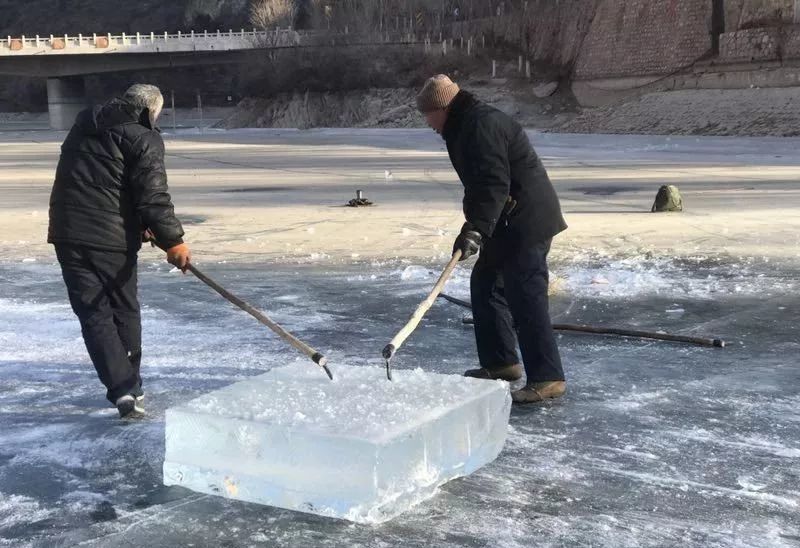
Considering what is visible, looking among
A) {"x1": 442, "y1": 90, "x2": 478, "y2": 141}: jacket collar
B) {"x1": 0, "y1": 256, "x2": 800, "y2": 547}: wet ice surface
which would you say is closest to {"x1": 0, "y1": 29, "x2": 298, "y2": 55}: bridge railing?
{"x1": 0, "y1": 256, "x2": 800, "y2": 547}: wet ice surface

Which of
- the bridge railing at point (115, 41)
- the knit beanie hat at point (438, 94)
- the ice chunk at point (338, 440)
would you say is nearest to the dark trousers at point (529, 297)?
the knit beanie hat at point (438, 94)

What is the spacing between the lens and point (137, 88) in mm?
5176

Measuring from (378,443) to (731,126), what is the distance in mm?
37863

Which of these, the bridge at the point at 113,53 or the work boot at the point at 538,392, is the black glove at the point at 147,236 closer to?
the work boot at the point at 538,392

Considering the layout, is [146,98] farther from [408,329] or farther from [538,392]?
[538,392]

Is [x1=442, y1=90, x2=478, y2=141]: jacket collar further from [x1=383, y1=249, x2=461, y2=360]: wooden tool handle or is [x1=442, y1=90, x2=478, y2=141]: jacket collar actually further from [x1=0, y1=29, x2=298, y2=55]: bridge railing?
[x1=0, y1=29, x2=298, y2=55]: bridge railing

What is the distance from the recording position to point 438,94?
17.5 ft

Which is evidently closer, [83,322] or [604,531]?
[604,531]

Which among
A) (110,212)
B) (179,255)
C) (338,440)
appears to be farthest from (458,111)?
(338,440)

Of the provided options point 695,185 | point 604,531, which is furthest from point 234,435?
point 695,185

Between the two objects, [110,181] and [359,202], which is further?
[359,202]

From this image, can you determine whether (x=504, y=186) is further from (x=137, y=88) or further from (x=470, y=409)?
(x=137, y=88)

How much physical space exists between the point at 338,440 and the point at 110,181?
6.90ft

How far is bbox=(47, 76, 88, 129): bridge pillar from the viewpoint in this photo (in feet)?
285
